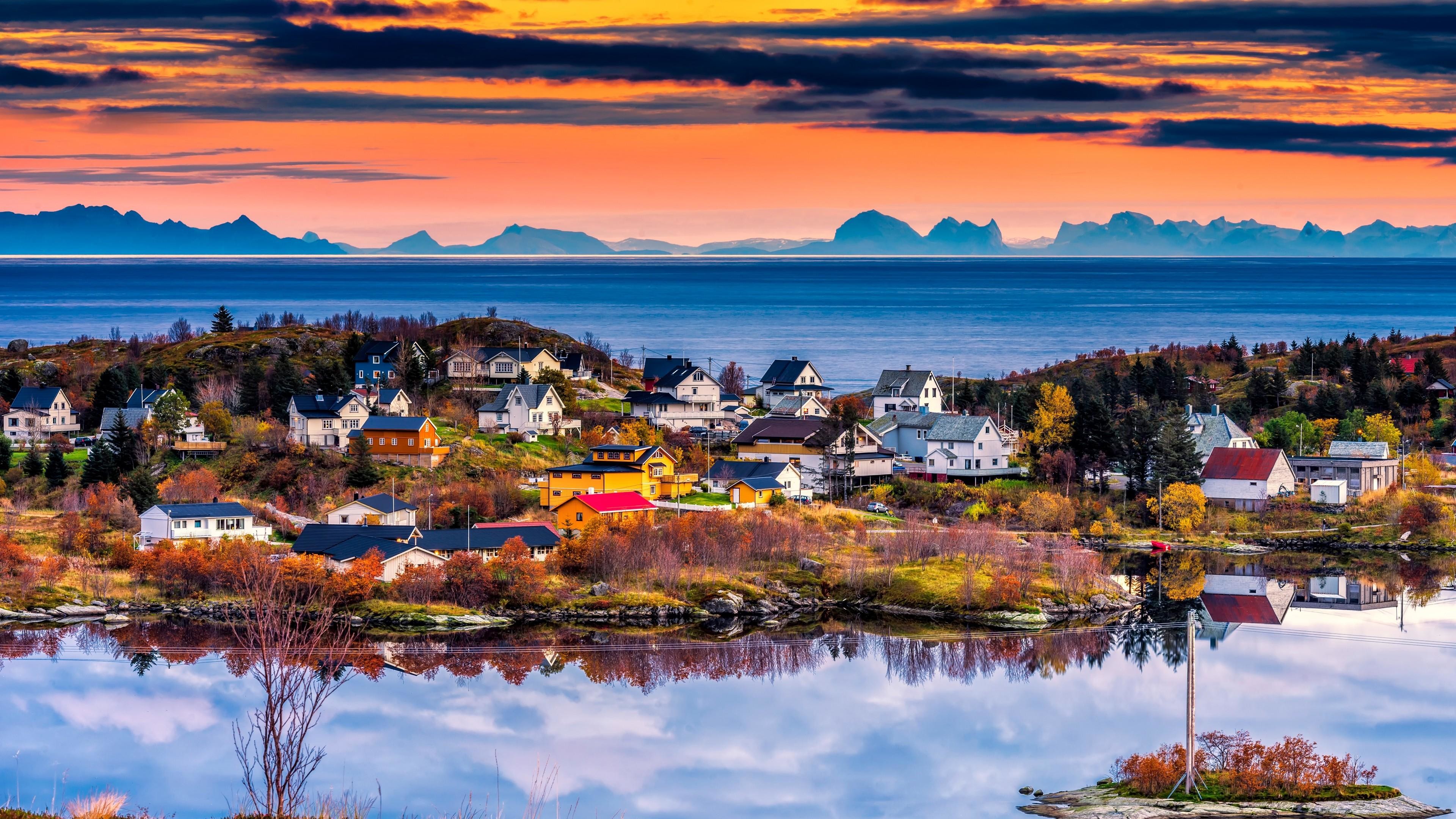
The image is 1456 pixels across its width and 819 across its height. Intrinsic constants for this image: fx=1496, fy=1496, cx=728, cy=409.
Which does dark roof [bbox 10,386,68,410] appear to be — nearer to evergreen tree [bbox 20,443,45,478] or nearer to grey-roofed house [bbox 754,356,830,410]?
evergreen tree [bbox 20,443,45,478]

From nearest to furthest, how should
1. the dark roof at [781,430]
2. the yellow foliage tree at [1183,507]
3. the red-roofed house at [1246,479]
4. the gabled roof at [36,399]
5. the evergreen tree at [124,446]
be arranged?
the yellow foliage tree at [1183,507], the evergreen tree at [124,446], the red-roofed house at [1246,479], the dark roof at [781,430], the gabled roof at [36,399]

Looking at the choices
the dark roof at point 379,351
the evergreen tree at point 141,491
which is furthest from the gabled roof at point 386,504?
the dark roof at point 379,351

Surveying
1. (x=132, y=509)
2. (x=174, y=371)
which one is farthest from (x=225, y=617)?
(x=174, y=371)

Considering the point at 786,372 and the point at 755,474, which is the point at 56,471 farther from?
the point at 786,372

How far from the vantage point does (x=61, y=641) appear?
38469mm

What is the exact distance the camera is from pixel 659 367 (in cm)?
7544

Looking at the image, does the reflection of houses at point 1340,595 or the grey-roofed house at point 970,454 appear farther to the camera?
the grey-roofed house at point 970,454

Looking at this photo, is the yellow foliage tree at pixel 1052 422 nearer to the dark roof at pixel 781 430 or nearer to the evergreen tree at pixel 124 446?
the dark roof at pixel 781 430

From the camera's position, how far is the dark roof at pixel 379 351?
70500 mm

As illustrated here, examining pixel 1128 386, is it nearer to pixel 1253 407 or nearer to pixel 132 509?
pixel 1253 407

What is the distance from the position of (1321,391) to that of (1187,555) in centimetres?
2143

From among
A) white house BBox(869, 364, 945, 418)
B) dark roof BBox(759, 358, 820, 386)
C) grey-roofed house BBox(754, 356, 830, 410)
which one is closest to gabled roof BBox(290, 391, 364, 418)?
grey-roofed house BBox(754, 356, 830, 410)

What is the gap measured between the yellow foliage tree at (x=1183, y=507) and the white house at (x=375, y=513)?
26007mm

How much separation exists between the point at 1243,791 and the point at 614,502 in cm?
2641
